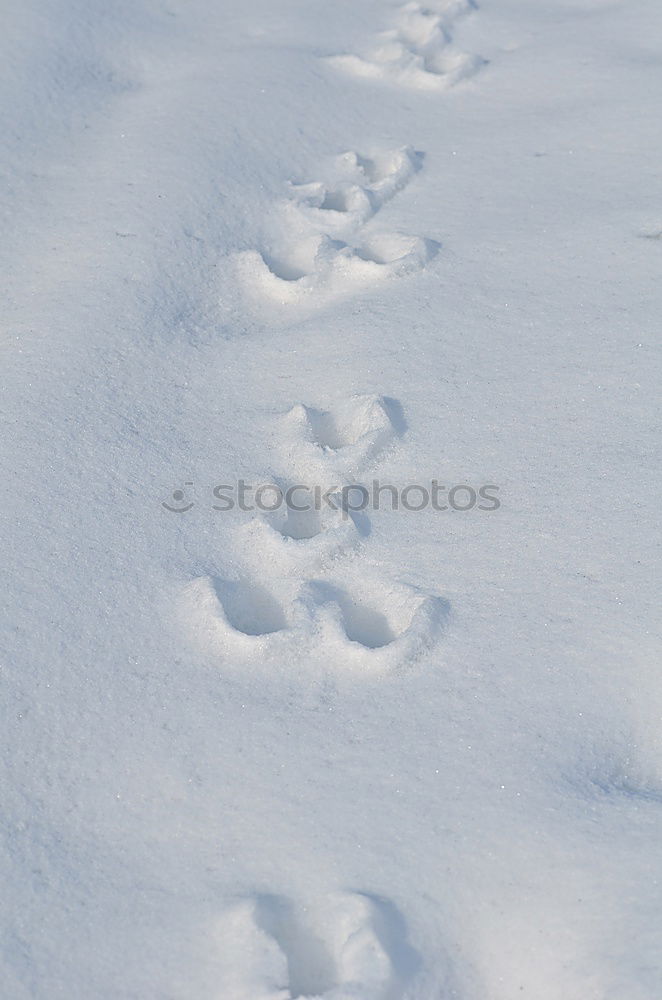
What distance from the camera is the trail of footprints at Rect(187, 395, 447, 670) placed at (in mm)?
1405

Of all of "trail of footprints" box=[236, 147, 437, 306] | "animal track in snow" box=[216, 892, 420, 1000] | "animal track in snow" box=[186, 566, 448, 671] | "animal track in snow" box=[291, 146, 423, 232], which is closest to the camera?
"animal track in snow" box=[216, 892, 420, 1000]

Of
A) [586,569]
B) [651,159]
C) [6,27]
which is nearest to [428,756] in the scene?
[586,569]

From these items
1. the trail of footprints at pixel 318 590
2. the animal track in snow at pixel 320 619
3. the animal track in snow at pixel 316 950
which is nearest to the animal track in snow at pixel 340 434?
the trail of footprints at pixel 318 590

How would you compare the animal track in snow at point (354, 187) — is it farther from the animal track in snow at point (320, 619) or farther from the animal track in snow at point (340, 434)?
the animal track in snow at point (320, 619)

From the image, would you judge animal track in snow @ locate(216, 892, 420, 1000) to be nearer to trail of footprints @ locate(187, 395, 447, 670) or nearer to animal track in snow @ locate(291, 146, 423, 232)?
trail of footprints @ locate(187, 395, 447, 670)

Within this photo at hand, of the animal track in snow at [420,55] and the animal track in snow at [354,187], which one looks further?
the animal track in snow at [420,55]

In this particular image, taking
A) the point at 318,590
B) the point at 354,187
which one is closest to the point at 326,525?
the point at 318,590

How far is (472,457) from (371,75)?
1309 millimetres

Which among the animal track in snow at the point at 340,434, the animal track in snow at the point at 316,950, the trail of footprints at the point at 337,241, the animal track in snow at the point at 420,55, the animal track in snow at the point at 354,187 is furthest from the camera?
the animal track in snow at the point at 420,55

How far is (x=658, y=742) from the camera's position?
1299 millimetres

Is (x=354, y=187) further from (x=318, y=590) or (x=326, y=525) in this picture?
(x=318, y=590)

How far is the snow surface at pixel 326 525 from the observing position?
3.81 ft

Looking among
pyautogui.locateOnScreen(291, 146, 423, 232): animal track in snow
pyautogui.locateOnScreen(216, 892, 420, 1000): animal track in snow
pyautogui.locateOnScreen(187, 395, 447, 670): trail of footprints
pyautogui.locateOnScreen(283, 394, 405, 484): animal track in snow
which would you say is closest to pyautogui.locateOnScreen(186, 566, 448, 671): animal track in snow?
pyautogui.locateOnScreen(187, 395, 447, 670): trail of footprints

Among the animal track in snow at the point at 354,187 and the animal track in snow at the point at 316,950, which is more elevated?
the animal track in snow at the point at 354,187
